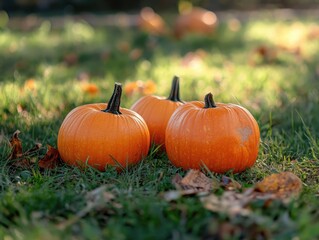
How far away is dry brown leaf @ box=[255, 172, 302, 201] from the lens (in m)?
2.39

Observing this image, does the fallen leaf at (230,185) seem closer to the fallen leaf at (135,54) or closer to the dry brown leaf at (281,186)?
the dry brown leaf at (281,186)

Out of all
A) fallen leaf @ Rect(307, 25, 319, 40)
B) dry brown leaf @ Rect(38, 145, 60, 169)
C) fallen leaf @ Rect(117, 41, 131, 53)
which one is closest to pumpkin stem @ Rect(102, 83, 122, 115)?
dry brown leaf @ Rect(38, 145, 60, 169)

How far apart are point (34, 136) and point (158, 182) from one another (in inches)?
44.3

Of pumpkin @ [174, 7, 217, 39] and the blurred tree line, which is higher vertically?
the blurred tree line

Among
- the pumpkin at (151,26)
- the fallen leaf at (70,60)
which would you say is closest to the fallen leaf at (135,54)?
the fallen leaf at (70,60)

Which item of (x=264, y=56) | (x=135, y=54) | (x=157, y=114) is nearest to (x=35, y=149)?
(x=157, y=114)

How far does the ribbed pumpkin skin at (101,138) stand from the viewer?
2.90 metres

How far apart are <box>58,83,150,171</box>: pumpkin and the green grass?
8 cm

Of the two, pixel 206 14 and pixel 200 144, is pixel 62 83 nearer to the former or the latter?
pixel 200 144

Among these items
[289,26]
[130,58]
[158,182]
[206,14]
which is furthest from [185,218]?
[289,26]

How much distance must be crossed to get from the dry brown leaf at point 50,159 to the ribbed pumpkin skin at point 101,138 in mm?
85

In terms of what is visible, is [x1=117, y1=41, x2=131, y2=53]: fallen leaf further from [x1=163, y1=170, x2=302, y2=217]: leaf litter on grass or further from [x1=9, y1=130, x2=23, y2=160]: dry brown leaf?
[x1=163, y1=170, x2=302, y2=217]: leaf litter on grass

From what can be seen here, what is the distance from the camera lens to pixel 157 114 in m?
3.23

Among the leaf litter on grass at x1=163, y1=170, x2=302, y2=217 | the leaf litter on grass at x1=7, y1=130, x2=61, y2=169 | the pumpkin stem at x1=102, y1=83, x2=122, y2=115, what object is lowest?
the leaf litter on grass at x1=7, y1=130, x2=61, y2=169
